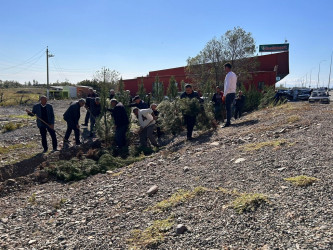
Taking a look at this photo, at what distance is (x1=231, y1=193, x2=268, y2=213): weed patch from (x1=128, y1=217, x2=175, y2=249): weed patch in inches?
30.2

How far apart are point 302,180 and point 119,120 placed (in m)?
5.90

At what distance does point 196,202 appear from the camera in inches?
153

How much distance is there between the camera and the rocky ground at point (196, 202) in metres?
2.99

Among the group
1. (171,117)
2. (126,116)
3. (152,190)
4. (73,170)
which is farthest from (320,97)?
(152,190)

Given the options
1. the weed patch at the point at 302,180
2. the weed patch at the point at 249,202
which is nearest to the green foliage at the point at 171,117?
the weed patch at the point at 302,180

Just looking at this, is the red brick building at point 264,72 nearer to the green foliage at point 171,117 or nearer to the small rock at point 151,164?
the green foliage at point 171,117

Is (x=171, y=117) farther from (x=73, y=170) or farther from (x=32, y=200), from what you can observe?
(x=32, y=200)

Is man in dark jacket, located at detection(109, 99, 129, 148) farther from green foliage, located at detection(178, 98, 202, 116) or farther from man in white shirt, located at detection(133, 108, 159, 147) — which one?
green foliage, located at detection(178, 98, 202, 116)

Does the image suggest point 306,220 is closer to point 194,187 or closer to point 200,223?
point 200,223

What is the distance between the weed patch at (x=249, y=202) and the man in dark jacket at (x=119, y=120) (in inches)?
222

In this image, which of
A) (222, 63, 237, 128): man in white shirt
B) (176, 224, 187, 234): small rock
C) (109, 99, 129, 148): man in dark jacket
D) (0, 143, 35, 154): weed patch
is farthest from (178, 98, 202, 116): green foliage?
(0, 143, 35, 154): weed patch

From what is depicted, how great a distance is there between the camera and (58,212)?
4797 millimetres

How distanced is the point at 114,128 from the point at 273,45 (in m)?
45.1

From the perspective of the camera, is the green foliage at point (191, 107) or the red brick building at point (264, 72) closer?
the green foliage at point (191, 107)
